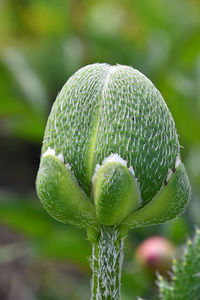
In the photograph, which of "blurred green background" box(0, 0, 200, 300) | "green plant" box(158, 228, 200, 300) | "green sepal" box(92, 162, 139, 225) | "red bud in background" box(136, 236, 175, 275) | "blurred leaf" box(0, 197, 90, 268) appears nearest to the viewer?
"green sepal" box(92, 162, 139, 225)

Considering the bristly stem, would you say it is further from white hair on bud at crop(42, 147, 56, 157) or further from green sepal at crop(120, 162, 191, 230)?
white hair on bud at crop(42, 147, 56, 157)

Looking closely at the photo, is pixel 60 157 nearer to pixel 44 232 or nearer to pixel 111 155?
pixel 111 155

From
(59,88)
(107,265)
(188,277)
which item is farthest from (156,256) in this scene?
(59,88)

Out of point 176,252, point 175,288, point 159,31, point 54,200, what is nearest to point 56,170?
point 54,200

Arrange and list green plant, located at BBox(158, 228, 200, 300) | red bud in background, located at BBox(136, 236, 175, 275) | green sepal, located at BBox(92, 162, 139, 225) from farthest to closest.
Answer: red bud in background, located at BBox(136, 236, 175, 275), green plant, located at BBox(158, 228, 200, 300), green sepal, located at BBox(92, 162, 139, 225)

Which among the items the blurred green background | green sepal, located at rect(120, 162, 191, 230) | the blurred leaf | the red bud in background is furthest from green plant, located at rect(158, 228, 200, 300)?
the blurred leaf

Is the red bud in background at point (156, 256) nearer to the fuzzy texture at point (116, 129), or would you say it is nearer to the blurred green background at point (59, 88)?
the blurred green background at point (59, 88)

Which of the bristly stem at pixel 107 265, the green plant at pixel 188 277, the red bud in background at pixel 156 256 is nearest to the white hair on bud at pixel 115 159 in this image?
the bristly stem at pixel 107 265
